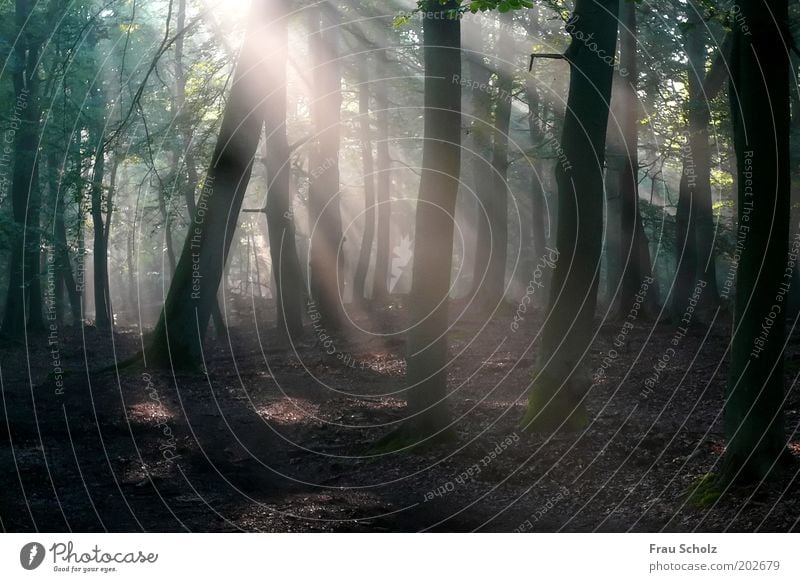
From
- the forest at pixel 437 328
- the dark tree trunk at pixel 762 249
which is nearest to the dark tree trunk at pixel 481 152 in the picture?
the forest at pixel 437 328

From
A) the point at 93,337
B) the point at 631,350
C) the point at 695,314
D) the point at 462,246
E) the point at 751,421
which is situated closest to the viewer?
the point at 751,421

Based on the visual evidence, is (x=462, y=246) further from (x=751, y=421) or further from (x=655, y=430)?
(x=751, y=421)

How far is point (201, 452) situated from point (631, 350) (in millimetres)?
12203

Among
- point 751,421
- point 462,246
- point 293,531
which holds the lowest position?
point 293,531

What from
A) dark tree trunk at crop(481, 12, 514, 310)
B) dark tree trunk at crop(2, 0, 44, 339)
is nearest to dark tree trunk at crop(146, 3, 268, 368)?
dark tree trunk at crop(481, 12, 514, 310)

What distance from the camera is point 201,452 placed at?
44.2 feet

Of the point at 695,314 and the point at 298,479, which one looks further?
the point at 695,314

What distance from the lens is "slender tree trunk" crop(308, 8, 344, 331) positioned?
1137 inches

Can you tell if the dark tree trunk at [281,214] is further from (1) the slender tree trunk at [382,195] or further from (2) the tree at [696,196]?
(2) the tree at [696,196]

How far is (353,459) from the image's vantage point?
13.6 m

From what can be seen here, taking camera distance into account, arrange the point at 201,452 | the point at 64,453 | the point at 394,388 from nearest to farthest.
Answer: the point at 64,453 < the point at 201,452 < the point at 394,388

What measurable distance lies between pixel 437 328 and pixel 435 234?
1435mm

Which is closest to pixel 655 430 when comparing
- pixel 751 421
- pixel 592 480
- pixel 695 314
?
pixel 592 480
